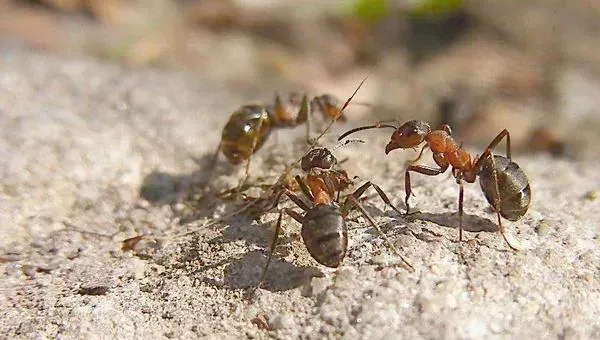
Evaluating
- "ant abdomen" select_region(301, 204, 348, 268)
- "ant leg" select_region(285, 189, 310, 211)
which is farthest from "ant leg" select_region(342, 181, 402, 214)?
"ant abdomen" select_region(301, 204, 348, 268)

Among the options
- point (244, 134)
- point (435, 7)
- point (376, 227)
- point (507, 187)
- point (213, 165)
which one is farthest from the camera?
point (435, 7)

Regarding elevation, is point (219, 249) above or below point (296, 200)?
below

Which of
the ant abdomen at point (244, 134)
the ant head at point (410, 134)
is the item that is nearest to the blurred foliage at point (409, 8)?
the ant abdomen at point (244, 134)

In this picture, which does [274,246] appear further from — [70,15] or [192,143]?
[70,15]

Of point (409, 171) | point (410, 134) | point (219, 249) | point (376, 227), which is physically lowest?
A: point (219, 249)

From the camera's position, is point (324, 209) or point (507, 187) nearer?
point (324, 209)

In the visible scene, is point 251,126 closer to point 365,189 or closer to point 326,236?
point 365,189

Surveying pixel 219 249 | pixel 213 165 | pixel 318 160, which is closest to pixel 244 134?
pixel 213 165
